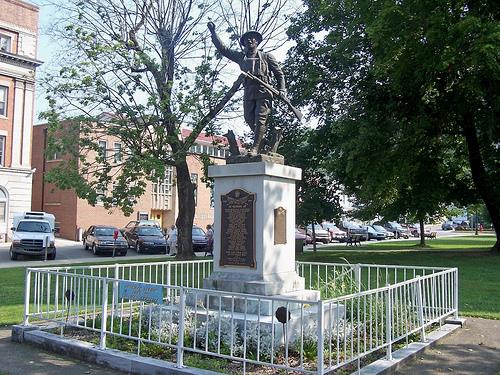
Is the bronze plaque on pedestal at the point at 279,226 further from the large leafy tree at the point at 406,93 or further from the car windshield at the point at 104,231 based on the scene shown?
the car windshield at the point at 104,231

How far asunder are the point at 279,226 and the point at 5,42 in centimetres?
3813

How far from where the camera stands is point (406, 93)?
22594 mm

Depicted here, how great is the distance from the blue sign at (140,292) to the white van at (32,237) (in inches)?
820

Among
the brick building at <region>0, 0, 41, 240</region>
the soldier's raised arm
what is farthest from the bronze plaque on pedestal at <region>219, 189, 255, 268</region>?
the brick building at <region>0, 0, 41, 240</region>

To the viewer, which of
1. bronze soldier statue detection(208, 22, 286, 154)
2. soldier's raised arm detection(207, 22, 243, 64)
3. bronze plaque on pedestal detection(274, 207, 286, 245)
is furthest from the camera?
soldier's raised arm detection(207, 22, 243, 64)

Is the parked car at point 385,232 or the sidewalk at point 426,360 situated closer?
the sidewalk at point 426,360

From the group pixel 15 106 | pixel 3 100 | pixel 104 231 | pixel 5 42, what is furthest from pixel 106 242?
pixel 5 42

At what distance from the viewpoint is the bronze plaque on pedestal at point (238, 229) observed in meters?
8.12

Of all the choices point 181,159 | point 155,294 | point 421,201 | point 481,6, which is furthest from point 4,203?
point 155,294

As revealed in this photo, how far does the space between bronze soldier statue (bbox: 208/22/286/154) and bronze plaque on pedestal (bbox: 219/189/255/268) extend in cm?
101

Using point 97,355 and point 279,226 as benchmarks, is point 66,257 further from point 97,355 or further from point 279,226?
point 97,355

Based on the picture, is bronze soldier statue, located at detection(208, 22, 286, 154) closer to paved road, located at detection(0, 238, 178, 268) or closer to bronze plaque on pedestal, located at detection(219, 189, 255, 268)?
bronze plaque on pedestal, located at detection(219, 189, 255, 268)

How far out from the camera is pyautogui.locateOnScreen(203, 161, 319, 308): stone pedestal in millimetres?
8008

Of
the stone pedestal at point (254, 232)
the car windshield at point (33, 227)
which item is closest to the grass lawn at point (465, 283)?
the stone pedestal at point (254, 232)
